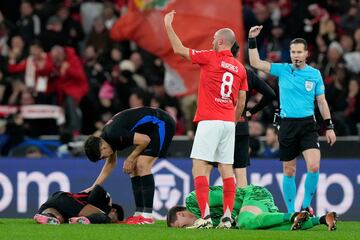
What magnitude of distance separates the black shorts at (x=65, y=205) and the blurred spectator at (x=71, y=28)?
360 inches

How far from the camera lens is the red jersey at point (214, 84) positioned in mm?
14875

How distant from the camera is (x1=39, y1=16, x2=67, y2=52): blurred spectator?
2430 centimetres

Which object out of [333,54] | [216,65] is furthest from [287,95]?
[333,54]

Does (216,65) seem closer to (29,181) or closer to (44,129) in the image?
(29,181)

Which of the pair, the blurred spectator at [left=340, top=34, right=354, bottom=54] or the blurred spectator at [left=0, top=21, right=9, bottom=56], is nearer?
the blurred spectator at [left=340, top=34, right=354, bottom=54]

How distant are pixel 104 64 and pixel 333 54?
167 inches

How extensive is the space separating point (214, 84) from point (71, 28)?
1052 centimetres

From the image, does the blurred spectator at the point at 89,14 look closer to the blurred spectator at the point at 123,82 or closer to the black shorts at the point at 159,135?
the blurred spectator at the point at 123,82

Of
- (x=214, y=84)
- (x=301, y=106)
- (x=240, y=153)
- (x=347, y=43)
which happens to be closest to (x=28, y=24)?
(x=347, y=43)

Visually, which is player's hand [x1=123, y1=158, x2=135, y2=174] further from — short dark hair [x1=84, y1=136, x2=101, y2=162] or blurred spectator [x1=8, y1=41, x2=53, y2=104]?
blurred spectator [x1=8, y1=41, x2=53, y2=104]

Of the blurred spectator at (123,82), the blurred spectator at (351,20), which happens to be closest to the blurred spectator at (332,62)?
the blurred spectator at (351,20)

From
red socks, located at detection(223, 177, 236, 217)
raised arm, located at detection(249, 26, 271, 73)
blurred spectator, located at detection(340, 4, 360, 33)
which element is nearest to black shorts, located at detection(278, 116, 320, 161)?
raised arm, located at detection(249, 26, 271, 73)

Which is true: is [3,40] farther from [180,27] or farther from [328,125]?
[328,125]

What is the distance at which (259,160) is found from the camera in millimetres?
20078
